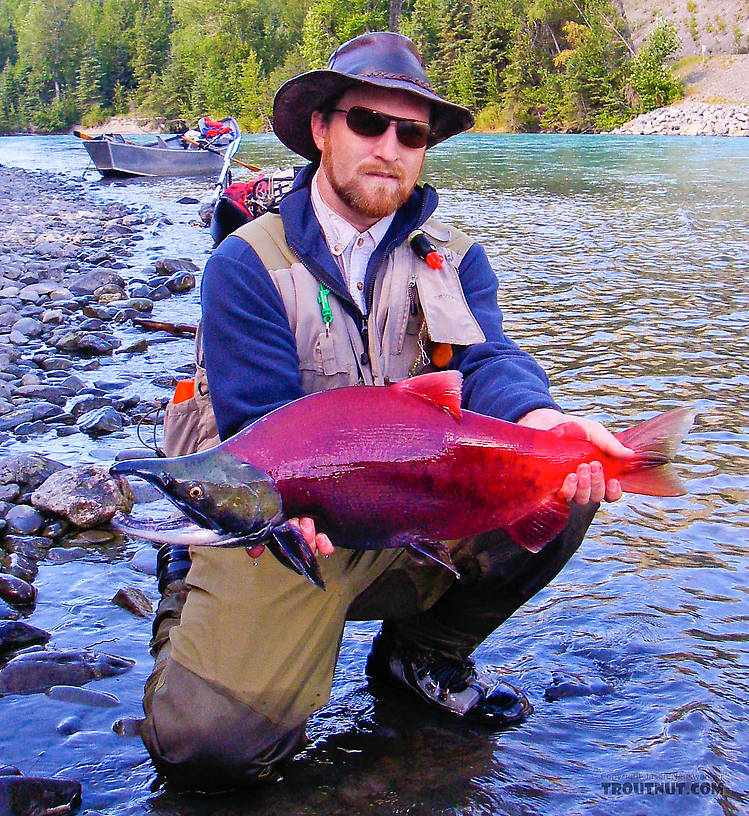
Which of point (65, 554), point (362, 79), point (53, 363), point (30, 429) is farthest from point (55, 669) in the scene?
point (53, 363)

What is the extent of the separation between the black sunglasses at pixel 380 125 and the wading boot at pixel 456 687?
1.98m

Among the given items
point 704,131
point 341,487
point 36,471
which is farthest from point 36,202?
point 704,131

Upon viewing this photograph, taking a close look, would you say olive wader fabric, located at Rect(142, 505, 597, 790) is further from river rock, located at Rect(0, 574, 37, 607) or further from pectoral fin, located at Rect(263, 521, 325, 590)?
river rock, located at Rect(0, 574, 37, 607)

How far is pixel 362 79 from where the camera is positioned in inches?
121

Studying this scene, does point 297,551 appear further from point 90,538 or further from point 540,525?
point 90,538

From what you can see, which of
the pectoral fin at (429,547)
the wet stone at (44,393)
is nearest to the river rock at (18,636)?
the pectoral fin at (429,547)

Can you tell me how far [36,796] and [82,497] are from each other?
2202 mm

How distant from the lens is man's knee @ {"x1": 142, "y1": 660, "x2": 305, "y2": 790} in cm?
265

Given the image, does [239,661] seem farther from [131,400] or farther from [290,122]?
[131,400]

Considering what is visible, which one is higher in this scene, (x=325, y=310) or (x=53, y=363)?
(x=325, y=310)

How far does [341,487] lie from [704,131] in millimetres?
44918

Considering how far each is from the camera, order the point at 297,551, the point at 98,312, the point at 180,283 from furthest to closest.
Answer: the point at 180,283, the point at 98,312, the point at 297,551

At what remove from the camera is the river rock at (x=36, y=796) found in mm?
2467

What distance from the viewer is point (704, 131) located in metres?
41.8
